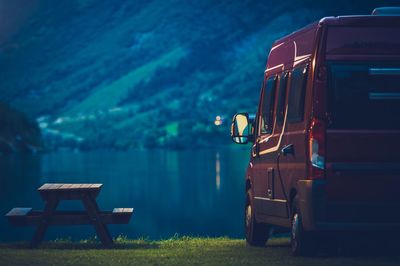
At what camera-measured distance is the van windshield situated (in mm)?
15710

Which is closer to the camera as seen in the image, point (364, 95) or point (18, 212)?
point (364, 95)

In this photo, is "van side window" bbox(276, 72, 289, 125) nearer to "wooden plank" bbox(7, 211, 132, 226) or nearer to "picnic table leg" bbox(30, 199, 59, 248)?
"wooden plank" bbox(7, 211, 132, 226)

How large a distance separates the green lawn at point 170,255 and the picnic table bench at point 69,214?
1.22ft

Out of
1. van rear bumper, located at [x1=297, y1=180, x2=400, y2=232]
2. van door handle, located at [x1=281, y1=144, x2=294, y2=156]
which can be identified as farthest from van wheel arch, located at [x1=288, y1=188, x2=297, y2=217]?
van rear bumper, located at [x1=297, y1=180, x2=400, y2=232]

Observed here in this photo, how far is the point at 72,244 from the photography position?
20.2 meters

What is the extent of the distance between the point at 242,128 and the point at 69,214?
126 inches

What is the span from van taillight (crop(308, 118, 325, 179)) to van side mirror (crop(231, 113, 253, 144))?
4631 millimetres

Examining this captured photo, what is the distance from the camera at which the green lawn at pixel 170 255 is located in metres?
15.9

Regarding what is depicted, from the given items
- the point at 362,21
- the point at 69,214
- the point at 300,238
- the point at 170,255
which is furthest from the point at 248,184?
the point at 362,21

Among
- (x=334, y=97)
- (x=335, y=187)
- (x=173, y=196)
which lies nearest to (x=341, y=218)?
(x=335, y=187)

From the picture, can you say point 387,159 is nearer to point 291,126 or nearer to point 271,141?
point 291,126

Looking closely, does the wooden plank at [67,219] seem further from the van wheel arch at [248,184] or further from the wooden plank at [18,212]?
the van wheel arch at [248,184]

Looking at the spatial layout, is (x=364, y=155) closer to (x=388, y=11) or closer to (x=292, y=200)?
(x=292, y=200)

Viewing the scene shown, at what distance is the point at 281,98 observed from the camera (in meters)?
18.1
